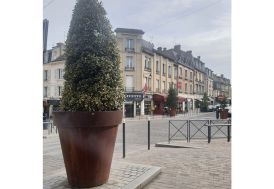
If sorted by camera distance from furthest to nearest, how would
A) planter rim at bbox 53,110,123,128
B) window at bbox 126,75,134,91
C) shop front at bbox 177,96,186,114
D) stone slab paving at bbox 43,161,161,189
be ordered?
shop front at bbox 177,96,186,114 → window at bbox 126,75,134,91 → stone slab paving at bbox 43,161,161,189 → planter rim at bbox 53,110,123,128

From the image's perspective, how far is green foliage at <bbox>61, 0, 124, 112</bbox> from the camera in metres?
1.94

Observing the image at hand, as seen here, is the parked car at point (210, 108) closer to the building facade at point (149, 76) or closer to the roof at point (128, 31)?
the building facade at point (149, 76)

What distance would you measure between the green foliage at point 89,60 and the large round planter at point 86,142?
3.1 inches

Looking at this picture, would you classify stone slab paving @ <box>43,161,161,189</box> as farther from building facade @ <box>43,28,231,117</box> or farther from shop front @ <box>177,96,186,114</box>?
shop front @ <box>177,96,186,114</box>

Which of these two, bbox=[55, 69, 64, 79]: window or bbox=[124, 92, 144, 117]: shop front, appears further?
bbox=[124, 92, 144, 117]: shop front

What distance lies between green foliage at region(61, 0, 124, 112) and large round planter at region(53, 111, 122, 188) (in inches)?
3.1

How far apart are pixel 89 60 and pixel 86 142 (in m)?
0.56

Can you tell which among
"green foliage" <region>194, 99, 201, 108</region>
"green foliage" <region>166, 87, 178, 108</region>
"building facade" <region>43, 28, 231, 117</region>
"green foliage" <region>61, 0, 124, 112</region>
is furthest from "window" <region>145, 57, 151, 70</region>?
"green foliage" <region>61, 0, 124, 112</region>

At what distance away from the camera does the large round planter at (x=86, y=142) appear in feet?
6.28

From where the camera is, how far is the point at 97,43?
1955mm

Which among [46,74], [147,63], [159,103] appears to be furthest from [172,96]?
[46,74]

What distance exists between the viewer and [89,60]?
194 cm
